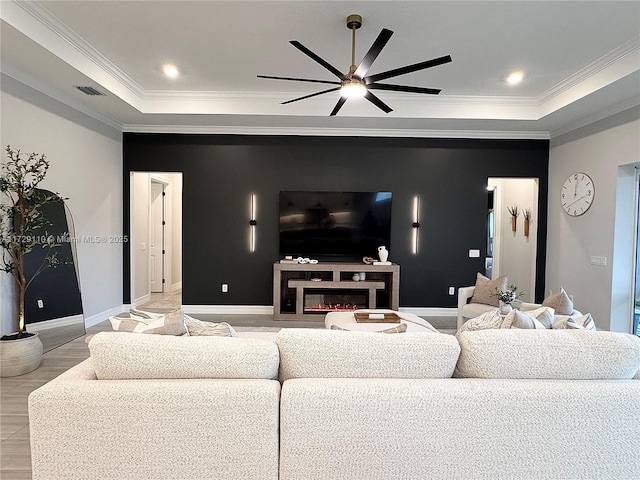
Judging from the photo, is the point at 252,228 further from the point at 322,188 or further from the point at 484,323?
the point at 484,323

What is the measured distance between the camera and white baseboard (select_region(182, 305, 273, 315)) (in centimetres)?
589

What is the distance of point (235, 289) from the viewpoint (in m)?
5.92

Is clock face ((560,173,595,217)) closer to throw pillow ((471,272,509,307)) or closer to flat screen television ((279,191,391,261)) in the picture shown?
throw pillow ((471,272,509,307))

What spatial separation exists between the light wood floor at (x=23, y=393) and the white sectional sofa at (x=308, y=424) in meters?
0.89

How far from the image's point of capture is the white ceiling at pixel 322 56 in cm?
311

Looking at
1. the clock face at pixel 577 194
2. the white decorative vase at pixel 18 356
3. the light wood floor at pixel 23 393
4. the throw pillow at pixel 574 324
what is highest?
the clock face at pixel 577 194

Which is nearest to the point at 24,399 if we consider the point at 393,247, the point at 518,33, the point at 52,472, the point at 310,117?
the point at 52,472

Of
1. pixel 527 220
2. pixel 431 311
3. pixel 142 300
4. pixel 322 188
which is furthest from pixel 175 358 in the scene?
pixel 527 220

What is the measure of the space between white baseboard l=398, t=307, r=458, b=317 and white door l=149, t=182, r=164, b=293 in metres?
5.18

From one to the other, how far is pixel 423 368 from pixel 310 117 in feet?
14.0

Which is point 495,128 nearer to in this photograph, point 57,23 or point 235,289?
point 235,289

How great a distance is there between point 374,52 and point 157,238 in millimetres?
6529

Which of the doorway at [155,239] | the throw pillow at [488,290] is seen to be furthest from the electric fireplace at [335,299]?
the doorway at [155,239]

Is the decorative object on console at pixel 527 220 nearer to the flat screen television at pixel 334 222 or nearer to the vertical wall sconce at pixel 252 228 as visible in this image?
the flat screen television at pixel 334 222
